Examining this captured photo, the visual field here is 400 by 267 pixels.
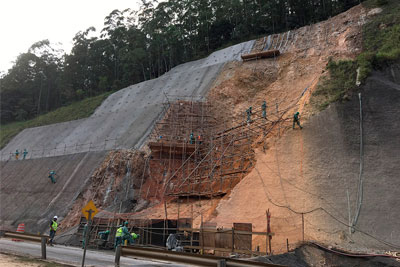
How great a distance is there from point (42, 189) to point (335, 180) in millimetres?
22633

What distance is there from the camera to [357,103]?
65.3 feet

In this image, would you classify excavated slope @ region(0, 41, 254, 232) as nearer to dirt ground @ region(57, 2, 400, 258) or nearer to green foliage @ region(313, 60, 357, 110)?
dirt ground @ region(57, 2, 400, 258)

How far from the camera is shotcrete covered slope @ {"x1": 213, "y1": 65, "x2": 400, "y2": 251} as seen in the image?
15656 millimetres

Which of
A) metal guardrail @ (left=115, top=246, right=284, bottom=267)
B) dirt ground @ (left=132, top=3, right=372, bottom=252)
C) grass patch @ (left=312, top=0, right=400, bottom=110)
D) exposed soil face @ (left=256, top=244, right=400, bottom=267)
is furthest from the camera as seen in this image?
grass patch @ (left=312, top=0, right=400, bottom=110)

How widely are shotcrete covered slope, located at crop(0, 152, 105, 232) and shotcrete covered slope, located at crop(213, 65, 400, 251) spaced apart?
525 inches

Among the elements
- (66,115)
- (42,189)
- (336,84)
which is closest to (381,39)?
(336,84)

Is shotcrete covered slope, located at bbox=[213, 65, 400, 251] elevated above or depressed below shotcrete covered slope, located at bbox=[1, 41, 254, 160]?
below

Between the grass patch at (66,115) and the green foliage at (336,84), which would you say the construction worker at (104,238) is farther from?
the grass patch at (66,115)

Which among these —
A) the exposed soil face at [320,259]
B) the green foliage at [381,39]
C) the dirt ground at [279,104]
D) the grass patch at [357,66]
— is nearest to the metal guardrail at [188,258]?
the exposed soil face at [320,259]

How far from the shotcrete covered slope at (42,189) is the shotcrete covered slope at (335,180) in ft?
43.7

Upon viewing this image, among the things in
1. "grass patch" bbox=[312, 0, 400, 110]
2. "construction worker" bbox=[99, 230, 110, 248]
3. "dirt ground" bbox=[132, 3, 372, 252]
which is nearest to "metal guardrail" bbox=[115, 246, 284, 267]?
"dirt ground" bbox=[132, 3, 372, 252]

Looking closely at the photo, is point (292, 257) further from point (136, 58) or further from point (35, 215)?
point (136, 58)

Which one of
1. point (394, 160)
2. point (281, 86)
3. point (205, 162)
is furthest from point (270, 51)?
point (394, 160)

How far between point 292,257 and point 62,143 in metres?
31.2
